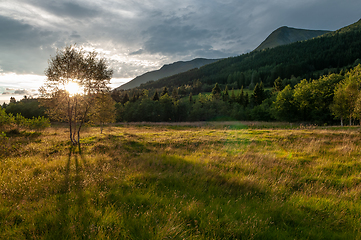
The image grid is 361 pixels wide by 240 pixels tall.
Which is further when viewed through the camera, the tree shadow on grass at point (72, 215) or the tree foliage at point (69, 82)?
the tree foliage at point (69, 82)

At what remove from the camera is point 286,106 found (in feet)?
166

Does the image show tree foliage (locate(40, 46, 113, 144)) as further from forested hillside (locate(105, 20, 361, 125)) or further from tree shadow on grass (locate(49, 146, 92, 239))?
tree shadow on grass (locate(49, 146, 92, 239))

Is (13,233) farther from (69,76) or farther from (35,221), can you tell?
(69,76)

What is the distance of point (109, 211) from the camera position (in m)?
3.50

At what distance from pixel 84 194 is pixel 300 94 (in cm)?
5949

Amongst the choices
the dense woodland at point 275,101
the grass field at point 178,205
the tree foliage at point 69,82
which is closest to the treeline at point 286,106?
the dense woodland at point 275,101

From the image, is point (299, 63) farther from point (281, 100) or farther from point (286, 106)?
point (286, 106)

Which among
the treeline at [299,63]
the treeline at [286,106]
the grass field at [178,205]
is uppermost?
the treeline at [299,63]

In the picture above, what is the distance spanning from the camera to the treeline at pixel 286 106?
122 feet

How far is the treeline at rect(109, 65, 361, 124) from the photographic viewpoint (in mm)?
37088

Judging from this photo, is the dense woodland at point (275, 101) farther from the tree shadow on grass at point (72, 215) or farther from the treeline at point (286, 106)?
the tree shadow on grass at point (72, 215)

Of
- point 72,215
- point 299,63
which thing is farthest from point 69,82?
point 299,63

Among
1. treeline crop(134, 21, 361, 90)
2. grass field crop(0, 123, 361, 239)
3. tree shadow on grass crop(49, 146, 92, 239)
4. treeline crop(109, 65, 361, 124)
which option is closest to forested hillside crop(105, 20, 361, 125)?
treeline crop(109, 65, 361, 124)

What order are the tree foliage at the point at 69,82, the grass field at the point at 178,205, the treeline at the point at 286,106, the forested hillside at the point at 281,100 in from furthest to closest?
the forested hillside at the point at 281,100
the treeline at the point at 286,106
the tree foliage at the point at 69,82
the grass field at the point at 178,205
